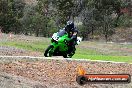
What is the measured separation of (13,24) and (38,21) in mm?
4251

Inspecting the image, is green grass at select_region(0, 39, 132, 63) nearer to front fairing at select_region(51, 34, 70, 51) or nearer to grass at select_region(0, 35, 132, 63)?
grass at select_region(0, 35, 132, 63)

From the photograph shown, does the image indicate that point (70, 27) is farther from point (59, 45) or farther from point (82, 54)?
point (82, 54)

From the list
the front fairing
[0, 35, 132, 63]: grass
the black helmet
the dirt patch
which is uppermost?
the black helmet

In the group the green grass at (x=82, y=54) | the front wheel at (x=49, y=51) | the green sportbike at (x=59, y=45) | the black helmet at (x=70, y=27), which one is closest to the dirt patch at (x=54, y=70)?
the green sportbike at (x=59, y=45)

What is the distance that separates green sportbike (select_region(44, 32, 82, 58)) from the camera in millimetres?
18906

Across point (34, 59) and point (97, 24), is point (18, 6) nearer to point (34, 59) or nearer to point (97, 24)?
point (97, 24)

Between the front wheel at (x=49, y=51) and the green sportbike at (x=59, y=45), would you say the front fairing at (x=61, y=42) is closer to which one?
the green sportbike at (x=59, y=45)

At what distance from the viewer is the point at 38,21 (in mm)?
67188

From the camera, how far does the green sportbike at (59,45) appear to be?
62.0 ft

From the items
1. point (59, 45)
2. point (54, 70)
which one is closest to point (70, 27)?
point (59, 45)

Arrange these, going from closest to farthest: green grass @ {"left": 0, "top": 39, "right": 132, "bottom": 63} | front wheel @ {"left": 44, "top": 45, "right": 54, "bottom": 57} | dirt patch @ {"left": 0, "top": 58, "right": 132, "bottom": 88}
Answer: dirt patch @ {"left": 0, "top": 58, "right": 132, "bottom": 88} < front wheel @ {"left": 44, "top": 45, "right": 54, "bottom": 57} < green grass @ {"left": 0, "top": 39, "right": 132, "bottom": 63}

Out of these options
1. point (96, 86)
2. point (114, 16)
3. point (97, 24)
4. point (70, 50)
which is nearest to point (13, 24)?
point (97, 24)

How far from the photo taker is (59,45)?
19.2m

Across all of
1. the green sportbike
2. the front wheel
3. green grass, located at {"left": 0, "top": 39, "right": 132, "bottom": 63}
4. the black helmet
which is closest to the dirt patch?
the green sportbike
